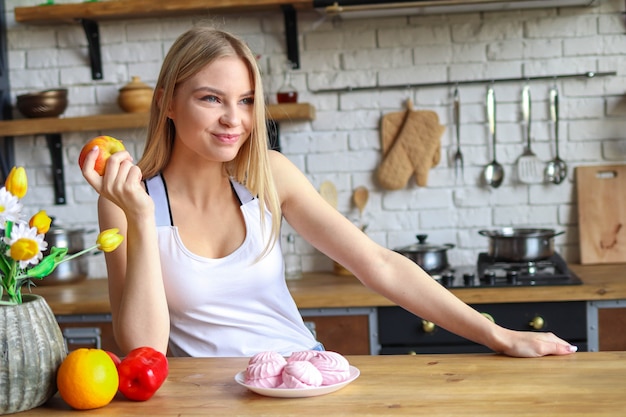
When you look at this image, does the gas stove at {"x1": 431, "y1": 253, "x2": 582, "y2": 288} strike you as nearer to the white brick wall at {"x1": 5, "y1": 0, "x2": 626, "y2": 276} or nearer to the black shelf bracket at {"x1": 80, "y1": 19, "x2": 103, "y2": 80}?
the white brick wall at {"x1": 5, "y1": 0, "x2": 626, "y2": 276}

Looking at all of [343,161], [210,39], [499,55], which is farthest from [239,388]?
[499,55]

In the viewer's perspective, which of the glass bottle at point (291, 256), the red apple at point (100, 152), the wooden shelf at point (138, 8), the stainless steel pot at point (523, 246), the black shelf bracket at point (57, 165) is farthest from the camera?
the black shelf bracket at point (57, 165)

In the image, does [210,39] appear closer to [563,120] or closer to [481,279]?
[481,279]

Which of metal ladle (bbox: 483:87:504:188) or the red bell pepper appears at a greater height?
metal ladle (bbox: 483:87:504:188)

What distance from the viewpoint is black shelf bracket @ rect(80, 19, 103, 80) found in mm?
3540

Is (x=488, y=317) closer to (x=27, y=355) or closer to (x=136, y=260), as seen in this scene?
(x=136, y=260)

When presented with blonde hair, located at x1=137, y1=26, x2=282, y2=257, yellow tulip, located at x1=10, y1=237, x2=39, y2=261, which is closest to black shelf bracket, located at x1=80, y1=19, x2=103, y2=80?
blonde hair, located at x1=137, y1=26, x2=282, y2=257

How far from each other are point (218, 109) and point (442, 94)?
5.64 ft

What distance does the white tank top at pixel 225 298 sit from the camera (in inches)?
77.2

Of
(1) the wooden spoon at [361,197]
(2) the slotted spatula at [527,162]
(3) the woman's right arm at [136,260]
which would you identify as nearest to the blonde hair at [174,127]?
(3) the woman's right arm at [136,260]

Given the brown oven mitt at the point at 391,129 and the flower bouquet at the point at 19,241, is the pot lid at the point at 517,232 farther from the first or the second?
the flower bouquet at the point at 19,241

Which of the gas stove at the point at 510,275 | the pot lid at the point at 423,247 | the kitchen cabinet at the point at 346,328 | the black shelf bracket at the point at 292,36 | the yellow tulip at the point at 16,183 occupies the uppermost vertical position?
the black shelf bracket at the point at 292,36

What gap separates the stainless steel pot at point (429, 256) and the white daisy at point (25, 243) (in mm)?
2038

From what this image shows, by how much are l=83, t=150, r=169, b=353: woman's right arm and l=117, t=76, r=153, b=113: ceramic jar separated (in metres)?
1.74
